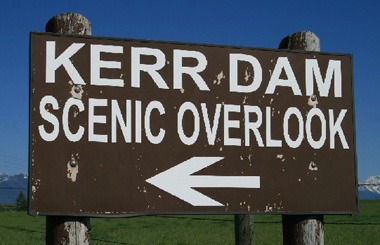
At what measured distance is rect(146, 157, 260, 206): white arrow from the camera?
4902mm

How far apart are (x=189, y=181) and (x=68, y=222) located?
38.0 inches

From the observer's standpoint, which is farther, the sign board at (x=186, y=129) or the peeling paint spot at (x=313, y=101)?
the peeling paint spot at (x=313, y=101)

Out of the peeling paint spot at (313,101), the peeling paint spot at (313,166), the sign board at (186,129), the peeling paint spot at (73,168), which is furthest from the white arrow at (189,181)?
the peeling paint spot at (313,101)

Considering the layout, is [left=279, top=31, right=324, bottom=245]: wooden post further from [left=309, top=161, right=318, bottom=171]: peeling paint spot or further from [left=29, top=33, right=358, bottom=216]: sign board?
[left=309, top=161, right=318, bottom=171]: peeling paint spot

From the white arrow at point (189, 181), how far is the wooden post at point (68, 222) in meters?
0.62

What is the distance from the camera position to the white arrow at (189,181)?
490 cm

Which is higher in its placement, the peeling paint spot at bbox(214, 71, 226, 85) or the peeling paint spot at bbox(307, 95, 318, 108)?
the peeling paint spot at bbox(214, 71, 226, 85)

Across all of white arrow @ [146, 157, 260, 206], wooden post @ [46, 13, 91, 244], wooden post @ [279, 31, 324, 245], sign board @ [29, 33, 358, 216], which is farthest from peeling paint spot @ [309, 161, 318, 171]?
wooden post @ [46, 13, 91, 244]

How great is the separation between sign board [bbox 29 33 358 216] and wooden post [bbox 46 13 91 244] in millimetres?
119

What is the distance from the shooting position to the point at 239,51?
520cm

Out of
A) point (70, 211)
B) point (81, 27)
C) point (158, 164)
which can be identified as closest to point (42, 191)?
point (70, 211)

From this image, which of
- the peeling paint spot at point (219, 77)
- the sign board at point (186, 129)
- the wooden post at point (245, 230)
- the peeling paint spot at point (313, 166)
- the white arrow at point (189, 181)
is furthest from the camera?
the wooden post at point (245, 230)

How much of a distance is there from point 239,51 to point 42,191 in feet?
6.26

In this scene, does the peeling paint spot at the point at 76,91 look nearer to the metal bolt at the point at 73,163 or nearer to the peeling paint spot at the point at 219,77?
the metal bolt at the point at 73,163
